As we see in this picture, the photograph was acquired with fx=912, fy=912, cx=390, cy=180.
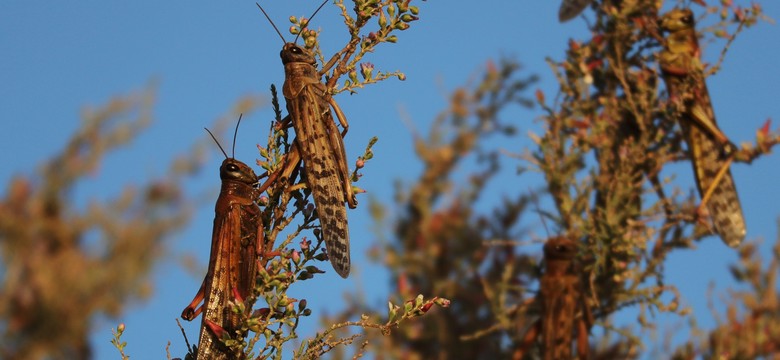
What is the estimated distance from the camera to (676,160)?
17.9ft

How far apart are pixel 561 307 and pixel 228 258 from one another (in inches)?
117

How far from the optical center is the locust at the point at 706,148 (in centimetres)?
532

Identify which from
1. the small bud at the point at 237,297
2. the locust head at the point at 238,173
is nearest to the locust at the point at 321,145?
the locust head at the point at 238,173

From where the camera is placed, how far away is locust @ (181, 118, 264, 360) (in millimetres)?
2346

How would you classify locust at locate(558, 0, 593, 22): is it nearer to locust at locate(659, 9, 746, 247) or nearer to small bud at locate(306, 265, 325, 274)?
locust at locate(659, 9, 746, 247)

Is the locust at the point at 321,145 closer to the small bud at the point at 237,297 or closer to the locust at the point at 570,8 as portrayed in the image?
the small bud at the point at 237,297

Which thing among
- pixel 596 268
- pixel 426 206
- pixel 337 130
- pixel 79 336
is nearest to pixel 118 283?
pixel 79 336

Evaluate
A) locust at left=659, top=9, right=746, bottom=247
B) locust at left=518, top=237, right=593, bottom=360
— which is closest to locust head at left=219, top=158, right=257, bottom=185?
locust at left=518, top=237, right=593, bottom=360

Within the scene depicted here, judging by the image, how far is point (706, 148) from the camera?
536 centimetres

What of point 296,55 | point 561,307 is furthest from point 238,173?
point 561,307

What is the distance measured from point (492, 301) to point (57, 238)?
12.0 feet

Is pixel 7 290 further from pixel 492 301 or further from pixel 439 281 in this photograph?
A: pixel 492 301

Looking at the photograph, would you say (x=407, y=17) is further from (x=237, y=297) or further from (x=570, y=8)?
(x=570, y=8)

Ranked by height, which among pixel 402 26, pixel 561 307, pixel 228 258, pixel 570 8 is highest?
pixel 570 8
